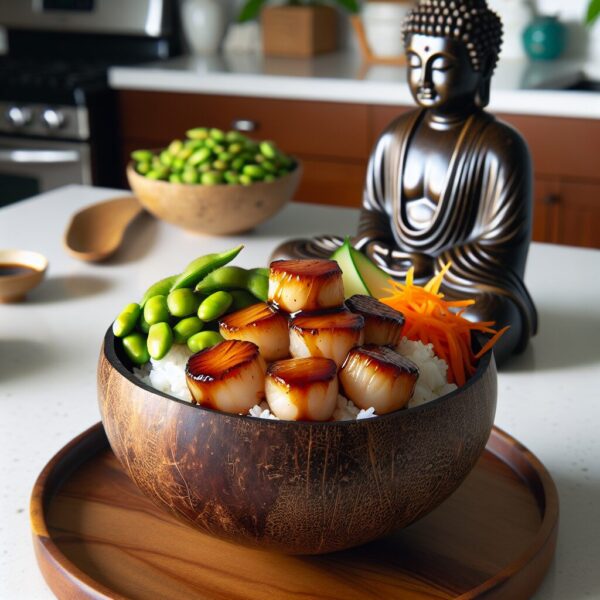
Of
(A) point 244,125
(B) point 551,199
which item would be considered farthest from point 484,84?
(A) point 244,125

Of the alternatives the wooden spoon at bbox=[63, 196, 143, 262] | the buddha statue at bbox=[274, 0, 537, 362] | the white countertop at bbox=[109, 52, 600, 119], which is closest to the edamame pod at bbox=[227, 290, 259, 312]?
the buddha statue at bbox=[274, 0, 537, 362]

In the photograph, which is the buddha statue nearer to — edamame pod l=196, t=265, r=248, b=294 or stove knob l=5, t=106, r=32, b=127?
edamame pod l=196, t=265, r=248, b=294

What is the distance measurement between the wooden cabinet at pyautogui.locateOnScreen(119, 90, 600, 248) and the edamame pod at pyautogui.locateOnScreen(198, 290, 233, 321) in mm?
2096

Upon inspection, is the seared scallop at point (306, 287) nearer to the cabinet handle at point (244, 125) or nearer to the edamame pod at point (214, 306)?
the edamame pod at point (214, 306)

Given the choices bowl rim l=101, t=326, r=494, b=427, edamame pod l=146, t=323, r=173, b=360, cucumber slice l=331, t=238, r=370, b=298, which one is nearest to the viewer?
bowl rim l=101, t=326, r=494, b=427

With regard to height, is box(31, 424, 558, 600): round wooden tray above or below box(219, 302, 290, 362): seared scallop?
below

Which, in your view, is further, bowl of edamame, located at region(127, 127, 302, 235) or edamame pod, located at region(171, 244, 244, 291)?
bowl of edamame, located at region(127, 127, 302, 235)

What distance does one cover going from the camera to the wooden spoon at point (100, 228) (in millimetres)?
1474

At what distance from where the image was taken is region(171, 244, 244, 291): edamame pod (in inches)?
31.1

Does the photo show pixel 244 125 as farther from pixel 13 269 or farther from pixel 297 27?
pixel 13 269

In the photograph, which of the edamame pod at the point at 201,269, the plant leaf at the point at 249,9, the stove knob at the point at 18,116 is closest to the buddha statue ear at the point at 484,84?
the edamame pod at the point at 201,269

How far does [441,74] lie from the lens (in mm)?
1219

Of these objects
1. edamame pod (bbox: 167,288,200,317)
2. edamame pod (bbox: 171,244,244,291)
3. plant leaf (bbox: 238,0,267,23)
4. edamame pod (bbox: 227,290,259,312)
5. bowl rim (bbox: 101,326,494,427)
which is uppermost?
plant leaf (bbox: 238,0,267,23)

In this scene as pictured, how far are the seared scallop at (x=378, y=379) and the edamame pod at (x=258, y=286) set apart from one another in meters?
0.16
